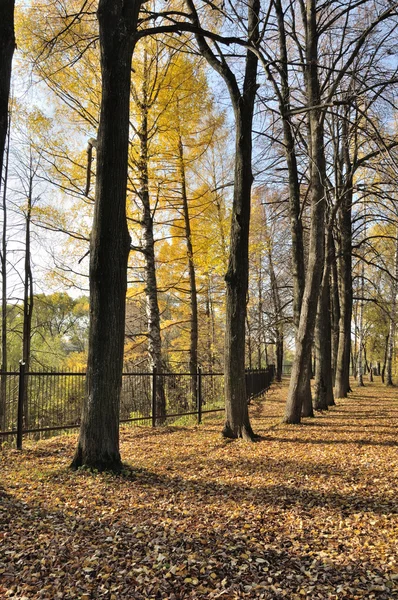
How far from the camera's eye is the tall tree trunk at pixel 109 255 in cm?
515

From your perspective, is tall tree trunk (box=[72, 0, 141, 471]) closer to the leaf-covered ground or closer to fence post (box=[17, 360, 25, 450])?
the leaf-covered ground

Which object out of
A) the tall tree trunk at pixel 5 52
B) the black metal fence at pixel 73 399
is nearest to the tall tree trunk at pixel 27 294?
the black metal fence at pixel 73 399

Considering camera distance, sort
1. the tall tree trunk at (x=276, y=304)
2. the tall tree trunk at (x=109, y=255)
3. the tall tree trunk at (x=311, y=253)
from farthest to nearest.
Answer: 1. the tall tree trunk at (x=276, y=304)
2. the tall tree trunk at (x=311, y=253)
3. the tall tree trunk at (x=109, y=255)

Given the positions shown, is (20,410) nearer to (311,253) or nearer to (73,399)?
(73,399)

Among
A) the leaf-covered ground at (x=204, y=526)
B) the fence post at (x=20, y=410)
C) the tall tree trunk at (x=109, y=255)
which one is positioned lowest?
the leaf-covered ground at (x=204, y=526)

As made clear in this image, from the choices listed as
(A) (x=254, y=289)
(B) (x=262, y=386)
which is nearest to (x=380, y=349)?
(A) (x=254, y=289)

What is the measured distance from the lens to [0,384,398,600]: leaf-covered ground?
2.72m

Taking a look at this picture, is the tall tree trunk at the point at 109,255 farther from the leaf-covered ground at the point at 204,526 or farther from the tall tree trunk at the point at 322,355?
the tall tree trunk at the point at 322,355

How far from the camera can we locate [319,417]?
10289 mm

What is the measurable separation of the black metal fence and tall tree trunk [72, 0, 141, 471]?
1.83m

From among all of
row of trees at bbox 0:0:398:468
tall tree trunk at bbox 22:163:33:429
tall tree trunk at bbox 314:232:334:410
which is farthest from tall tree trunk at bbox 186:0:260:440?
tall tree trunk at bbox 22:163:33:429

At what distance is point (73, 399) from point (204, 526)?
5.84 meters

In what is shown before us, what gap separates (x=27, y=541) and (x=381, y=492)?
11.6 ft

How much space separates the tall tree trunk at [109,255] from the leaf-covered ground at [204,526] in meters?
0.51
